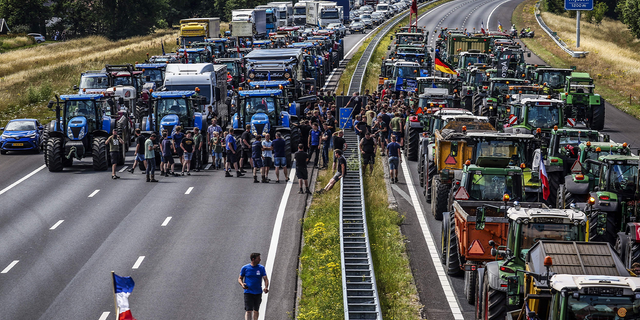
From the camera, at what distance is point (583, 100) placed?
115 feet

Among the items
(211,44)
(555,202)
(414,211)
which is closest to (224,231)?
(414,211)

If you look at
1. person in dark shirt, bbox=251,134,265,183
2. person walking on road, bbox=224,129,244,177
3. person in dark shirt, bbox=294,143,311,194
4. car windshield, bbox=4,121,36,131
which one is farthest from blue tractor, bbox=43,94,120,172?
person in dark shirt, bbox=294,143,311,194

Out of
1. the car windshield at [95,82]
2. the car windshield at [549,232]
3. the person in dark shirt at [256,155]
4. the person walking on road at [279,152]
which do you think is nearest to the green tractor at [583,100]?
the person walking on road at [279,152]

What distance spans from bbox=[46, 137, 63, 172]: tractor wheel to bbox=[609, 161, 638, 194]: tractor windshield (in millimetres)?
18857

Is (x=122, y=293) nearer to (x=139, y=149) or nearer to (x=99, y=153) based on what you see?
(x=139, y=149)

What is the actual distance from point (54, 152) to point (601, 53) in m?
49.5

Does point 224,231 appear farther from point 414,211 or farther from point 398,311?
point 398,311

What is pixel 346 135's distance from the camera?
32312 mm

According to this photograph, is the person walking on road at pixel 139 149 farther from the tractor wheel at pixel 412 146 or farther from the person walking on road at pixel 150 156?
the tractor wheel at pixel 412 146

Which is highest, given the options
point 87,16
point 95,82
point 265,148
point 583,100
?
point 87,16

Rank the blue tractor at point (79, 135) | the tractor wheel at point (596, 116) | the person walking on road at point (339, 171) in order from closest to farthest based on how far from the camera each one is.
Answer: the person walking on road at point (339, 171) < the blue tractor at point (79, 135) < the tractor wheel at point (596, 116)

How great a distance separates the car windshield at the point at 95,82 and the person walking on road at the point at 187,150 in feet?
40.2

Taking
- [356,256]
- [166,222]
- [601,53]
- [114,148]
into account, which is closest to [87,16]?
[601,53]

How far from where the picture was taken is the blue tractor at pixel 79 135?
29.3 meters
